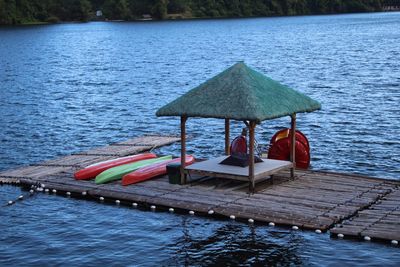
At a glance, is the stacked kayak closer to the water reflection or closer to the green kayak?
the green kayak

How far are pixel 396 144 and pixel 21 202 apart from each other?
A: 23191mm

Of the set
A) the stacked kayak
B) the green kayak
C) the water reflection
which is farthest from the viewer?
the stacked kayak

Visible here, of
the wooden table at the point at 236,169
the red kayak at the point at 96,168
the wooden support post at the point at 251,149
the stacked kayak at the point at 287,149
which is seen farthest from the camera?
the stacked kayak at the point at 287,149

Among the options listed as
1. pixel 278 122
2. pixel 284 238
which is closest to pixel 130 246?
pixel 284 238

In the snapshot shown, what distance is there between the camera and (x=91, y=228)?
89.2ft

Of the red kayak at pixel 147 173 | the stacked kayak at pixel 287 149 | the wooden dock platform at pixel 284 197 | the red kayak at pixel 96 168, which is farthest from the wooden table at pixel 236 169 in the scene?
the red kayak at pixel 96 168

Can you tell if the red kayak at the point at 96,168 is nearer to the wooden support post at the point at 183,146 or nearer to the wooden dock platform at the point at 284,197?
the wooden dock platform at the point at 284,197

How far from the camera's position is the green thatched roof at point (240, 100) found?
27391mm

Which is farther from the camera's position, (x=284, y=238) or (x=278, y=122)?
(x=278, y=122)

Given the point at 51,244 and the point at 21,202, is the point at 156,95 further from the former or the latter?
the point at 51,244

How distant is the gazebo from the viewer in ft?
89.9

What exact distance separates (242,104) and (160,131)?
920 inches

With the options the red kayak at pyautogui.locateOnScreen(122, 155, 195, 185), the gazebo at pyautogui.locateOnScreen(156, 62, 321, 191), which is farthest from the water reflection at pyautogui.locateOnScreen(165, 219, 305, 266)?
the red kayak at pyautogui.locateOnScreen(122, 155, 195, 185)

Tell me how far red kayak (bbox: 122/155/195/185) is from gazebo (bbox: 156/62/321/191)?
1.89m
